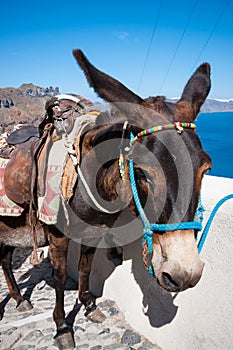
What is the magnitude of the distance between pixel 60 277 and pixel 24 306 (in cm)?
124

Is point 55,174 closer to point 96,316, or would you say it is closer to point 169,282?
point 169,282

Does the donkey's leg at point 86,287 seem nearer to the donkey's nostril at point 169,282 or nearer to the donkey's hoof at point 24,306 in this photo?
the donkey's hoof at point 24,306

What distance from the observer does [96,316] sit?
362 centimetres

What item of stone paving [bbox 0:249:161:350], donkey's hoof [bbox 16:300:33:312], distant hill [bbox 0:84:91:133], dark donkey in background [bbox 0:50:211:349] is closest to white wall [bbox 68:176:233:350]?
stone paving [bbox 0:249:161:350]

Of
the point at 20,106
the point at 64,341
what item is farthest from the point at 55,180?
the point at 20,106

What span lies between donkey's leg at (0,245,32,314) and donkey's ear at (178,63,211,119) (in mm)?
3124

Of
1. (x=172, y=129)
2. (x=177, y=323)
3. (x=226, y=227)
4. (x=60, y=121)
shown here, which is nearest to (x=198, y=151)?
(x=172, y=129)

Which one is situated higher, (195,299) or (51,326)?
(195,299)

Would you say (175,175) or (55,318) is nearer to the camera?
(175,175)

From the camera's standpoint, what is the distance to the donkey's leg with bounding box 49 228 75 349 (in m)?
2.93

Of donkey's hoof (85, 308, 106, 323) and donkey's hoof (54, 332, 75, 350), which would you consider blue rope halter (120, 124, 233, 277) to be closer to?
donkey's hoof (54, 332, 75, 350)

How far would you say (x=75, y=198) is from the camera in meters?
2.66

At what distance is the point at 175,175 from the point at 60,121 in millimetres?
1457

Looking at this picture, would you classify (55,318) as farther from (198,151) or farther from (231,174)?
(231,174)
